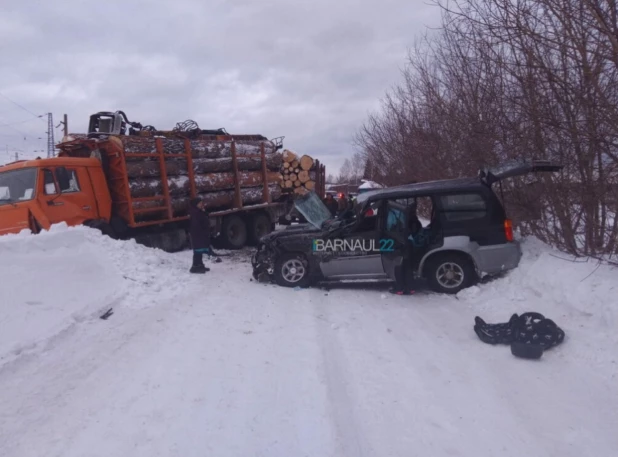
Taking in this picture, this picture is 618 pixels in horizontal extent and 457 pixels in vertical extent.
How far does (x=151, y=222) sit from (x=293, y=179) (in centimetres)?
734

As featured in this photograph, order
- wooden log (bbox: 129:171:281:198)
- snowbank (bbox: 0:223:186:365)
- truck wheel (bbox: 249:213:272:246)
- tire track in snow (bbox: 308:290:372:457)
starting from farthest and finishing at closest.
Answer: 1. truck wheel (bbox: 249:213:272:246)
2. wooden log (bbox: 129:171:281:198)
3. snowbank (bbox: 0:223:186:365)
4. tire track in snow (bbox: 308:290:372:457)

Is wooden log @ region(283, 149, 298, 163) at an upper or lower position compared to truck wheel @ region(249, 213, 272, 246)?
upper

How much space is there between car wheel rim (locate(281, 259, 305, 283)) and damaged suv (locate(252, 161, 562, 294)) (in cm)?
2

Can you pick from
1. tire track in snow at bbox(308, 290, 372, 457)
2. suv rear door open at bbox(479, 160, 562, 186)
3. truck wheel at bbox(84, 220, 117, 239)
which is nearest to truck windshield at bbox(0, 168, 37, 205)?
truck wheel at bbox(84, 220, 117, 239)

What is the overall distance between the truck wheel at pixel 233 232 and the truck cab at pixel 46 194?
4.17 metres

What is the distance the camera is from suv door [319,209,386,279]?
8258mm

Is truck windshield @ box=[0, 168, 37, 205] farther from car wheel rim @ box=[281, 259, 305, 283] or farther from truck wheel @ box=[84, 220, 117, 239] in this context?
car wheel rim @ box=[281, 259, 305, 283]

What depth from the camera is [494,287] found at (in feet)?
25.0

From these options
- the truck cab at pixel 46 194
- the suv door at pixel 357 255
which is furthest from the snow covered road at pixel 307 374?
the truck cab at pixel 46 194

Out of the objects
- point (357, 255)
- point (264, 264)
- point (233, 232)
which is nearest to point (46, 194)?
point (264, 264)

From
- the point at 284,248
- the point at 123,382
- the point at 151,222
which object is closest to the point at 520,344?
the point at 123,382

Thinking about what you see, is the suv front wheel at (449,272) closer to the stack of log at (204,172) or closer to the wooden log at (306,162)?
the stack of log at (204,172)

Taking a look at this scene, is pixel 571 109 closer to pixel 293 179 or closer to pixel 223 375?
pixel 223 375

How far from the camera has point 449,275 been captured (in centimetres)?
808
